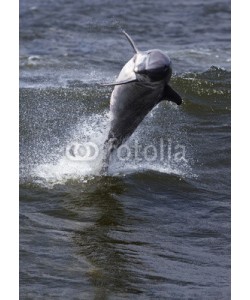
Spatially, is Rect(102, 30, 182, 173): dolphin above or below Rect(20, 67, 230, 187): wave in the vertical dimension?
above

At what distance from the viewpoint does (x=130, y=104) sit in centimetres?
745

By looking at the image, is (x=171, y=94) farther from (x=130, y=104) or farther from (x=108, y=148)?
(x=108, y=148)

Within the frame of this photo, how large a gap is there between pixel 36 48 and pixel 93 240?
11519mm

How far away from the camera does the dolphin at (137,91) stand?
21.7 feet

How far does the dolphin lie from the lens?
661 cm

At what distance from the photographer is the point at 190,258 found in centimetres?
674

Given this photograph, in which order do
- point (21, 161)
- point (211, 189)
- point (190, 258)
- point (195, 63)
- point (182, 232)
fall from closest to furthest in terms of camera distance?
1. point (190, 258)
2. point (182, 232)
3. point (211, 189)
4. point (21, 161)
5. point (195, 63)

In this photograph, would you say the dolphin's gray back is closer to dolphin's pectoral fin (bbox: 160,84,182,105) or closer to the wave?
dolphin's pectoral fin (bbox: 160,84,182,105)

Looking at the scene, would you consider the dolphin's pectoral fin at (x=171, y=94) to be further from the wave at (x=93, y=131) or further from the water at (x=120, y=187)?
the wave at (x=93, y=131)

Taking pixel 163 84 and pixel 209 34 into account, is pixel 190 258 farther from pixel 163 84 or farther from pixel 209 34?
pixel 209 34

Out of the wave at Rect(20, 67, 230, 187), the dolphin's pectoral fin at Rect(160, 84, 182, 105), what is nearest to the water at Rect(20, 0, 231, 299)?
the wave at Rect(20, 67, 230, 187)

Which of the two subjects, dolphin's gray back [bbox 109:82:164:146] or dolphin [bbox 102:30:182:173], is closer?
dolphin [bbox 102:30:182:173]

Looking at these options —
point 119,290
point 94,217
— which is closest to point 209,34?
point 94,217

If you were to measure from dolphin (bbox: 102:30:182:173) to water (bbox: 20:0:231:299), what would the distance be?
0.97 meters
